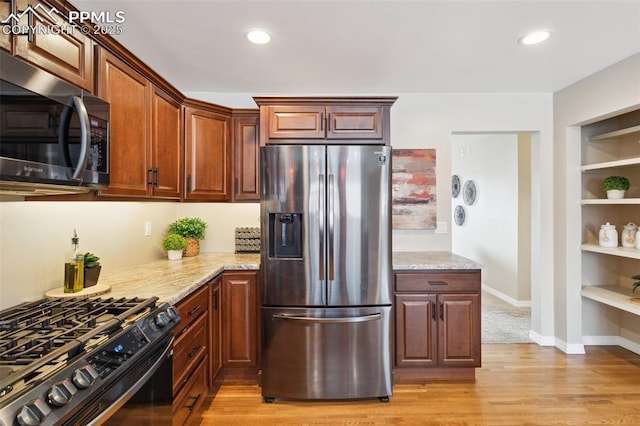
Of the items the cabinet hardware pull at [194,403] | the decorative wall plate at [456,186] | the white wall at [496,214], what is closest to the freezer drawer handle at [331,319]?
the cabinet hardware pull at [194,403]

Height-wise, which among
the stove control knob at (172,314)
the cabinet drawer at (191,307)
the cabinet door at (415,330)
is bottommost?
the cabinet door at (415,330)

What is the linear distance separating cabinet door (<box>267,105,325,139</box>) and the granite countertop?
1.06 m

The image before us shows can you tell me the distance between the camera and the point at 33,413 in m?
0.84

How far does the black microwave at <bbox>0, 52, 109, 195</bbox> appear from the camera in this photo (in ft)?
3.52

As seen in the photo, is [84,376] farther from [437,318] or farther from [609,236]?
[609,236]

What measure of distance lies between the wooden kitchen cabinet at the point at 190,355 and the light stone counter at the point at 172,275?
0.08 meters

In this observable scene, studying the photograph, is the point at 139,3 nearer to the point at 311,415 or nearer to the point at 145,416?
the point at 145,416

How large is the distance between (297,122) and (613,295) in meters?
3.18

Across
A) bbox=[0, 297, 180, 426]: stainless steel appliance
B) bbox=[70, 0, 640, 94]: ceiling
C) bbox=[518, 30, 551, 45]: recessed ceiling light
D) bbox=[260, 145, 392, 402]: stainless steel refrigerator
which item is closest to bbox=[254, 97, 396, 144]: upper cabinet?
bbox=[260, 145, 392, 402]: stainless steel refrigerator

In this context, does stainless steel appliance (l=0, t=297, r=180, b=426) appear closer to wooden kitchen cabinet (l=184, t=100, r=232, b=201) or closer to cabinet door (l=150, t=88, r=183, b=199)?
cabinet door (l=150, t=88, r=183, b=199)

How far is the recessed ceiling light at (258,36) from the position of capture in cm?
212

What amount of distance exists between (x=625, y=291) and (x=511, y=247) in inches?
64.5

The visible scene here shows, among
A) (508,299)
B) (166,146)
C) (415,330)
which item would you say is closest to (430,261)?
(415,330)

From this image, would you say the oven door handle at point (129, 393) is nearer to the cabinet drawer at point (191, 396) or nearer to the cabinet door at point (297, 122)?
the cabinet drawer at point (191, 396)
